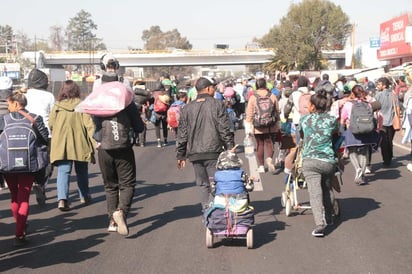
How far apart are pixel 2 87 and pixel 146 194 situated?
2.77m

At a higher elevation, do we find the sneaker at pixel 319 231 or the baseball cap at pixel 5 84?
the baseball cap at pixel 5 84

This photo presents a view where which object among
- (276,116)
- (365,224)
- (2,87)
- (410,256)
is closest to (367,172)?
(276,116)

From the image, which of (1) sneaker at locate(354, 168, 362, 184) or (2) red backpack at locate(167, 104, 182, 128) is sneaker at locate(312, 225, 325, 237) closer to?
(1) sneaker at locate(354, 168, 362, 184)

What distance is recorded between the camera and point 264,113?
37.7 feet

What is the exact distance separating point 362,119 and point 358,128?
17 cm

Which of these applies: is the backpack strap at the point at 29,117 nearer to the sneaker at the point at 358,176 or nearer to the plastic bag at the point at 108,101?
the plastic bag at the point at 108,101

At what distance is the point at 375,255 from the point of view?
618cm

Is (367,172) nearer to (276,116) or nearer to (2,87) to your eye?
Result: (276,116)

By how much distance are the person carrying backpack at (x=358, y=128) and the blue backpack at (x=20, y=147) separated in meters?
5.58

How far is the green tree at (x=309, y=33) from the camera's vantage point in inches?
3068

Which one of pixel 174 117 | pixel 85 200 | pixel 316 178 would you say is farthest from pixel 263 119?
pixel 316 178

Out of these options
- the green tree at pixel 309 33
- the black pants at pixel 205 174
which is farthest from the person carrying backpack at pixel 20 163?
the green tree at pixel 309 33

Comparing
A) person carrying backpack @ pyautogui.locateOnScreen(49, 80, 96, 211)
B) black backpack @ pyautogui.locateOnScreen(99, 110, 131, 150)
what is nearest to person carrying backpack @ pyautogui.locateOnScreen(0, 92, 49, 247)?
black backpack @ pyautogui.locateOnScreen(99, 110, 131, 150)

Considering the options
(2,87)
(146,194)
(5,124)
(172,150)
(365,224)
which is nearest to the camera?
(5,124)
